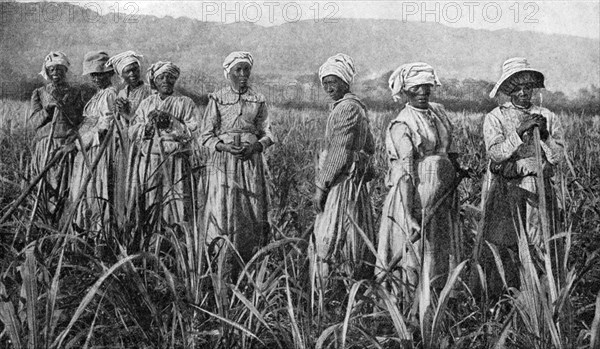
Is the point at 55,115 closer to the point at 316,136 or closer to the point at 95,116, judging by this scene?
the point at 95,116

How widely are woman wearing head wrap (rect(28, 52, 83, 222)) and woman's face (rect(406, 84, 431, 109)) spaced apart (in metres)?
2.19

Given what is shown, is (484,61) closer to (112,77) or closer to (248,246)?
(248,246)

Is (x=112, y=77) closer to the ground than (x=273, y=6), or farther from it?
closer to the ground

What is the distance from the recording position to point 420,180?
4.73 meters

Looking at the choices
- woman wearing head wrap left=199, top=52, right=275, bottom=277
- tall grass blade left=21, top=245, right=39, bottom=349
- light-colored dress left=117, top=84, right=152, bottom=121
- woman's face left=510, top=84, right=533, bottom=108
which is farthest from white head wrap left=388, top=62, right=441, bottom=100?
tall grass blade left=21, top=245, right=39, bottom=349

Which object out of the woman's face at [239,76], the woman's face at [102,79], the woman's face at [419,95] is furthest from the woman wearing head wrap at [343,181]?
the woman's face at [102,79]

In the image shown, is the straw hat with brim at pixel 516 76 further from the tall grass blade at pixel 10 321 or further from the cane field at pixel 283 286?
the tall grass blade at pixel 10 321

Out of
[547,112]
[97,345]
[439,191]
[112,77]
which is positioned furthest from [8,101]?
[547,112]

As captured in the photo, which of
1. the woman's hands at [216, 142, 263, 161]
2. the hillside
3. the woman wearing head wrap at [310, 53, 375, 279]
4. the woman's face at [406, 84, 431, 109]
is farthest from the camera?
the hillside

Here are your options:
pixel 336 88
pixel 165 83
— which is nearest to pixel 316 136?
pixel 336 88

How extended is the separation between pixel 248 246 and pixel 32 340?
1.94 meters

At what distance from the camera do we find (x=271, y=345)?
14.0ft

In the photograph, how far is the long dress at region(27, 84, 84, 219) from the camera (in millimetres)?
5672

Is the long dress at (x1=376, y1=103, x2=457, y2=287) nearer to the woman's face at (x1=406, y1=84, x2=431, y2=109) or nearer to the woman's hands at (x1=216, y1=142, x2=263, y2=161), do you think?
the woman's face at (x1=406, y1=84, x2=431, y2=109)
